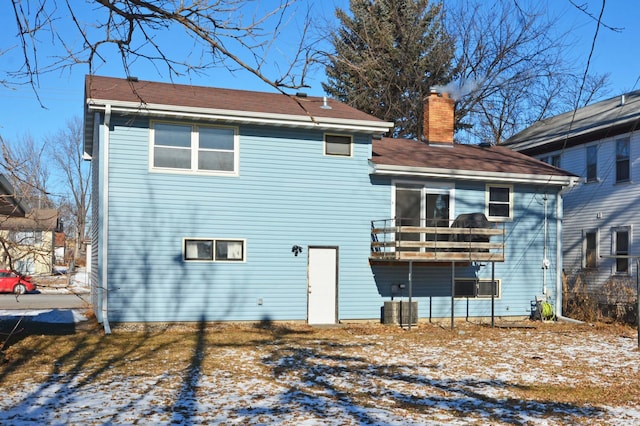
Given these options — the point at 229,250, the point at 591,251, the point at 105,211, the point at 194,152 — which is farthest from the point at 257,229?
the point at 591,251

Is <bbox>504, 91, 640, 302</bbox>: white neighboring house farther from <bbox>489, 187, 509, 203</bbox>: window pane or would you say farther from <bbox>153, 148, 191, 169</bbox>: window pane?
<bbox>153, 148, 191, 169</bbox>: window pane

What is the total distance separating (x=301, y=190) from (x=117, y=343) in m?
6.02

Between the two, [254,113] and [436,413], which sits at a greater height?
[254,113]

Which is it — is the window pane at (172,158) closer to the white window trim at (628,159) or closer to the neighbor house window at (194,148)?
→ the neighbor house window at (194,148)

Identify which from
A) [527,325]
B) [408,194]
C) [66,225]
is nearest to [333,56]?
[408,194]

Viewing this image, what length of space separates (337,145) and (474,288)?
5910mm

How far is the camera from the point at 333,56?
4.56 metres

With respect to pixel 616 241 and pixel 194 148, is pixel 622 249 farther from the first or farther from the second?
pixel 194 148

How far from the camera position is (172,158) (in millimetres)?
15500

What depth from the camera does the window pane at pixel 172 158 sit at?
604 inches

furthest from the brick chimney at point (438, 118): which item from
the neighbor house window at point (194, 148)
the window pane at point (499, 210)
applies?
the neighbor house window at point (194, 148)

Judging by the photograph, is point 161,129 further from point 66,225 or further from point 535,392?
point 66,225

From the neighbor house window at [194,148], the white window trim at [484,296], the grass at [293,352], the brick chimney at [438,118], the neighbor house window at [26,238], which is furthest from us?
the brick chimney at [438,118]

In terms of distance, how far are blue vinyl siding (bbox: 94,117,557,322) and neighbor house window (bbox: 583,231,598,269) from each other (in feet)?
17.1
